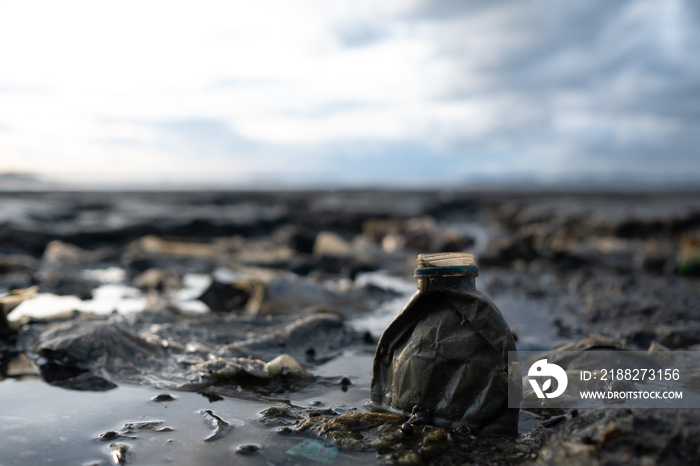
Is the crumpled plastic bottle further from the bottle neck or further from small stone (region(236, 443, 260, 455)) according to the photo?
small stone (region(236, 443, 260, 455))

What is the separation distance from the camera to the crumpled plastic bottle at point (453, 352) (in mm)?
2371

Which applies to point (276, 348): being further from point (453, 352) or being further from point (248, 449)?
point (453, 352)

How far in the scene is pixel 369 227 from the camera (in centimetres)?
1492

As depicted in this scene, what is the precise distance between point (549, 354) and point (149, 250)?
7.83m

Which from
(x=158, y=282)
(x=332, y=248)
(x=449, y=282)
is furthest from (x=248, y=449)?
(x=332, y=248)

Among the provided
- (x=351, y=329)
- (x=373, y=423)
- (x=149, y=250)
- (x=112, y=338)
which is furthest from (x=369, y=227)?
(x=373, y=423)

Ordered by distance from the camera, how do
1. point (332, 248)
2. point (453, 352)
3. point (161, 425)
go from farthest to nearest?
point (332, 248) < point (161, 425) < point (453, 352)

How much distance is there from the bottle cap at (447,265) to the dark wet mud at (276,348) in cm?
67

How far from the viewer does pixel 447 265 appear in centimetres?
247

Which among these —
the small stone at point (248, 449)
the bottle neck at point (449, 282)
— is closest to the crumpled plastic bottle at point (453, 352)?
the bottle neck at point (449, 282)

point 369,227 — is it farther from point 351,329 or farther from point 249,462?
point 249,462

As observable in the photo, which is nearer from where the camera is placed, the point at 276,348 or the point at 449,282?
the point at 449,282

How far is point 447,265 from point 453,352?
0.37 meters

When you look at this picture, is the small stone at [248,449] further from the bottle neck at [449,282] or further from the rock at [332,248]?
the rock at [332,248]
